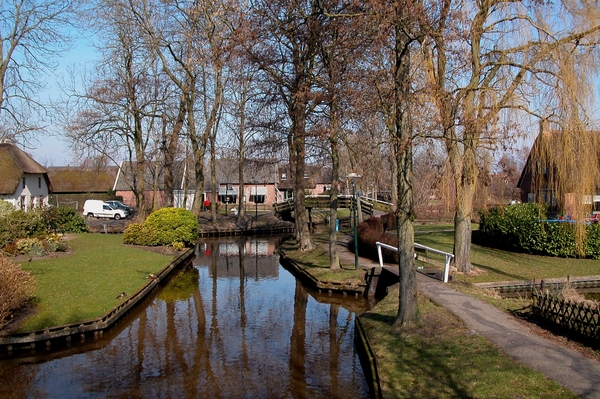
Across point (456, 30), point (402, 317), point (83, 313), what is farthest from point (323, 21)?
point (83, 313)

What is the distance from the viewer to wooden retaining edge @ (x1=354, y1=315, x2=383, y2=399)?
9664 mm

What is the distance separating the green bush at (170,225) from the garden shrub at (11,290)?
14969 mm

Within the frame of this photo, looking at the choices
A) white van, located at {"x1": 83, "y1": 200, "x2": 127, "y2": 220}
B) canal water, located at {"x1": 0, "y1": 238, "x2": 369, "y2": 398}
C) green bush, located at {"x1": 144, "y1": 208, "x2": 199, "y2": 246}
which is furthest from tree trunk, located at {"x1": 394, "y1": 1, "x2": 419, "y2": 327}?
white van, located at {"x1": 83, "y1": 200, "x2": 127, "y2": 220}

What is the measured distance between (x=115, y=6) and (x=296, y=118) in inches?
611

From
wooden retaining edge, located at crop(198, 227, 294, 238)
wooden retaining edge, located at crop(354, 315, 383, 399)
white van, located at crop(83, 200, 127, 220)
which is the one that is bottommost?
wooden retaining edge, located at crop(354, 315, 383, 399)

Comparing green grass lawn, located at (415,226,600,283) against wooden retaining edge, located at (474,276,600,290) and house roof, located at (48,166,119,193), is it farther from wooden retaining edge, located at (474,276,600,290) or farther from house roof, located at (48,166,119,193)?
house roof, located at (48,166,119,193)

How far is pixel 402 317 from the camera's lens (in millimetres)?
11781

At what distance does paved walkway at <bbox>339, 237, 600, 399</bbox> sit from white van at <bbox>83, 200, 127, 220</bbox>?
40128 millimetres

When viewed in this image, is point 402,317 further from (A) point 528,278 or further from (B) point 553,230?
(B) point 553,230

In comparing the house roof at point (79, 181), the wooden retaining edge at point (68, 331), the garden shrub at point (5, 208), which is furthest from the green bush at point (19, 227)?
the house roof at point (79, 181)

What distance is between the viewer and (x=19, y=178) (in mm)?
35906

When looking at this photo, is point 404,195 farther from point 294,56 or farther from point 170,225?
point 170,225

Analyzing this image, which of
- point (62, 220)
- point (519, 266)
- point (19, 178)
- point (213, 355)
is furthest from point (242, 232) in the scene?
point (213, 355)

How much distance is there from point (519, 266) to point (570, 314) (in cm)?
1069
